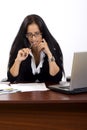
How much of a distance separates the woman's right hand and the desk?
0.58 meters

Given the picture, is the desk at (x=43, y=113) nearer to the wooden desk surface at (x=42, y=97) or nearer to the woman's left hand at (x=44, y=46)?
the wooden desk surface at (x=42, y=97)

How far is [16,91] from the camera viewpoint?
4.42ft

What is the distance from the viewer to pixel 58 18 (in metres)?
2.76

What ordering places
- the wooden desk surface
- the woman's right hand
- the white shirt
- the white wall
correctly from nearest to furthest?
the wooden desk surface → the woman's right hand → the white shirt → the white wall

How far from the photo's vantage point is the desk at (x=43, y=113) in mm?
1131

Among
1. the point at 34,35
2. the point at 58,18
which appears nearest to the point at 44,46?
the point at 34,35

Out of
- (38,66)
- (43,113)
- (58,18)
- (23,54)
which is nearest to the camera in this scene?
(43,113)

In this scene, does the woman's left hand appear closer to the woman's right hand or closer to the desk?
the woman's right hand

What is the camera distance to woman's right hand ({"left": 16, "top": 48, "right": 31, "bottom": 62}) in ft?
5.66

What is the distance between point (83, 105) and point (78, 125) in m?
0.10

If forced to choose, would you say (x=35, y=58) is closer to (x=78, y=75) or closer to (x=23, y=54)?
(x=23, y=54)

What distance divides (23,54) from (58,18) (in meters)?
1.15

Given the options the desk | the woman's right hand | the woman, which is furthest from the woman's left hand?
the desk

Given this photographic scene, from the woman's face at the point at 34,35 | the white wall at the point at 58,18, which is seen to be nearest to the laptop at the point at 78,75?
the woman's face at the point at 34,35
